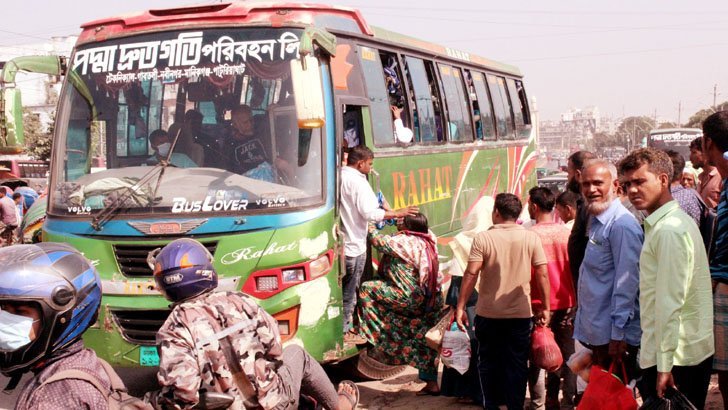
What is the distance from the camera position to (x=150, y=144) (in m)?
7.08

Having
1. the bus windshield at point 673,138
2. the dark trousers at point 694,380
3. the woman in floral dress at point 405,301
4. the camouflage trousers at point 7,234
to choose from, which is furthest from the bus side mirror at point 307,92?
the bus windshield at point 673,138

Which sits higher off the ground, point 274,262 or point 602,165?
point 602,165

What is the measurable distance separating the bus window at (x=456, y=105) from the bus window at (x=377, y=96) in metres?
1.97

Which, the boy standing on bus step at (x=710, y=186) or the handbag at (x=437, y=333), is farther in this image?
the boy standing on bus step at (x=710, y=186)

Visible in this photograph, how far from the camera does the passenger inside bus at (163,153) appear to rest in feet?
22.5

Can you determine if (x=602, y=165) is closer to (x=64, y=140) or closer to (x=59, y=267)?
(x=59, y=267)

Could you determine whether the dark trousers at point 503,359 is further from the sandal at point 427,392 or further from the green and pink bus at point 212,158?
the green and pink bus at point 212,158

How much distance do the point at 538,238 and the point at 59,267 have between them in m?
4.13

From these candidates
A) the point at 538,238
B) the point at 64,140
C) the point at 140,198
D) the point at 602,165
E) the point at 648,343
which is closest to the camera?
the point at 648,343

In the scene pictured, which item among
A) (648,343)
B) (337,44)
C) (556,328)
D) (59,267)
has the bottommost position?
(556,328)

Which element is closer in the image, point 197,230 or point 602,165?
point 602,165

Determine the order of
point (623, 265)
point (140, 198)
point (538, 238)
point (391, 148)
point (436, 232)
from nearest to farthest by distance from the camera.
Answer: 1. point (623, 265)
2. point (538, 238)
3. point (140, 198)
4. point (391, 148)
5. point (436, 232)

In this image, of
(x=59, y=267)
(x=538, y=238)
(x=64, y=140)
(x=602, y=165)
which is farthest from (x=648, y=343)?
(x=64, y=140)

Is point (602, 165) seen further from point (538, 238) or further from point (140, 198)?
point (140, 198)
